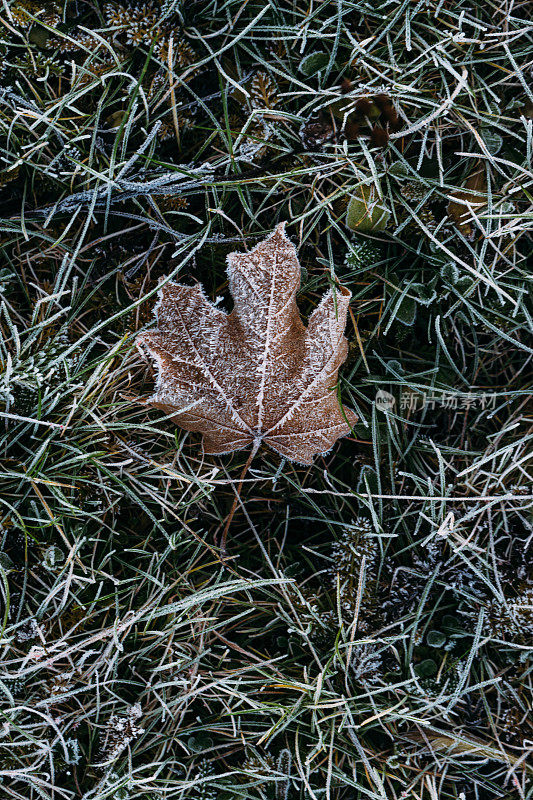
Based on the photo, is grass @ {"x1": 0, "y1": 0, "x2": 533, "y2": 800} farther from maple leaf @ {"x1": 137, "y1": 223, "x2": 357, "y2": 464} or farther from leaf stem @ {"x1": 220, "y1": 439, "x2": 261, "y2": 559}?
maple leaf @ {"x1": 137, "y1": 223, "x2": 357, "y2": 464}

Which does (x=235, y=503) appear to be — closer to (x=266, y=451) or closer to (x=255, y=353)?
(x=266, y=451)

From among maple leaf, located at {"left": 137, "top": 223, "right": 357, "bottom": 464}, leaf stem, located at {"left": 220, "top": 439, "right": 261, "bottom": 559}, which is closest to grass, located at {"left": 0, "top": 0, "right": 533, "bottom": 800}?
leaf stem, located at {"left": 220, "top": 439, "right": 261, "bottom": 559}

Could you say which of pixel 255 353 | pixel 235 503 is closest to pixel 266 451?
pixel 235 503

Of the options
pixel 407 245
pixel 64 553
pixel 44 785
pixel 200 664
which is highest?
pixel 407 245

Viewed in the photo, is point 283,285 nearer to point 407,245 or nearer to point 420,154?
point 407,245

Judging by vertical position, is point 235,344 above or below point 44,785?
above

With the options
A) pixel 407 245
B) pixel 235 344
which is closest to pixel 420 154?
pixel 407 245

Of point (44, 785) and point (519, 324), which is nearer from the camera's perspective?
point (44, 785)

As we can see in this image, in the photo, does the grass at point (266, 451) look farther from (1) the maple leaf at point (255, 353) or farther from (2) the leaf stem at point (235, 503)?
(1) the maple leaf at point (255, 353)
